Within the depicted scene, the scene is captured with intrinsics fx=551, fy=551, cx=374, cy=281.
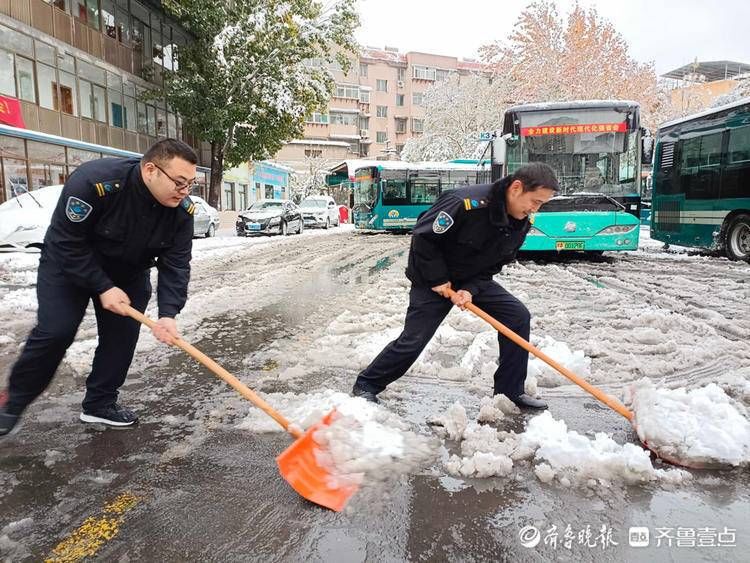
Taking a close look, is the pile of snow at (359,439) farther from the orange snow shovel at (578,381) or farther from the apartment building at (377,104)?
the apartment building at (377,104)

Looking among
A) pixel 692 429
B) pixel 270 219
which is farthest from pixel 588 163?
pixel 270 219

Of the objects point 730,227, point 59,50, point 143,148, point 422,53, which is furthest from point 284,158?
point 730,227

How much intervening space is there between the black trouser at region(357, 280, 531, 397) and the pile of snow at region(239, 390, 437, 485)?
0.77 ft

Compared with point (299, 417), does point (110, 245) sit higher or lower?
higher

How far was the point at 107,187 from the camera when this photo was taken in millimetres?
2701

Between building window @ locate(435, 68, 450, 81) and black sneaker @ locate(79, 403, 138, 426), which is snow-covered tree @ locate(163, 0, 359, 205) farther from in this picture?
building window @ locate(435, 68, 450, 81)

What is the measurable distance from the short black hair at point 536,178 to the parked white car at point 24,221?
36.6ft

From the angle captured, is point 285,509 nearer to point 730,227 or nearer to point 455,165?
point 730,227

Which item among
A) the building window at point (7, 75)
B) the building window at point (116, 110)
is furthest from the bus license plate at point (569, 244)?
the building window at point (116, 110)

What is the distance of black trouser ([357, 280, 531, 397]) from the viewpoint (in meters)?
3.27

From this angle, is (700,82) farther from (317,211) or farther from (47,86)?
(47,86)

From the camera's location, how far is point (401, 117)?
6594 centimetres

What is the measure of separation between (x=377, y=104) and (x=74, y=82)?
159 feet

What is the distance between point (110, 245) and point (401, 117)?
217ft
